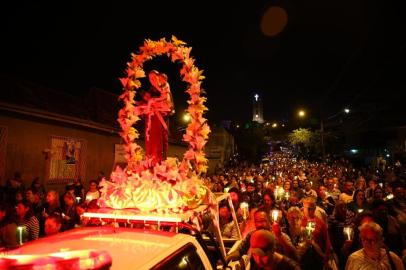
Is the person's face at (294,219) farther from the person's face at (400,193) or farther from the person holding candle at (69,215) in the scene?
the person's face at (400,193)

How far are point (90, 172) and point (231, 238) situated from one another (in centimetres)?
1003

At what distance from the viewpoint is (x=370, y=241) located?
4219 mm

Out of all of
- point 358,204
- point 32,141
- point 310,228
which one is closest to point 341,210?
point 358,204

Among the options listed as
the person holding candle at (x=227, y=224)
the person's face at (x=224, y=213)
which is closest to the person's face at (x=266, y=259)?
the person holding candle at (x=227, y=224)

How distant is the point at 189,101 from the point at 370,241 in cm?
299

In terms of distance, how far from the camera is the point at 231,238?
6297 millimetres

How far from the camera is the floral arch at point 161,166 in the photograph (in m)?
4.09

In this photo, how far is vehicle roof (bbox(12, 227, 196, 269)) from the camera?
99.3 inches

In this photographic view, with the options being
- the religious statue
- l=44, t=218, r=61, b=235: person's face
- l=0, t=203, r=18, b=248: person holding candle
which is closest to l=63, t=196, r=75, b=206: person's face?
l=0, t=203, r=18, b=248: person holding candle

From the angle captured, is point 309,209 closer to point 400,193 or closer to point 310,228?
point 310,228

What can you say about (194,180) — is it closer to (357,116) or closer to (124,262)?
(124,262)

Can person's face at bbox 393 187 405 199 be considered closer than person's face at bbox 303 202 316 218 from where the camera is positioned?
No

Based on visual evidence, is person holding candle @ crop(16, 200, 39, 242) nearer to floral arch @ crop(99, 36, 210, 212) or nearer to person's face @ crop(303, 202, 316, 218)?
floral arch @ crop(99, 36, 210, 212)

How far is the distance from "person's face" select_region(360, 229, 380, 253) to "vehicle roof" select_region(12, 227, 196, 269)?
7.68 ft
